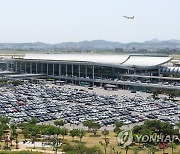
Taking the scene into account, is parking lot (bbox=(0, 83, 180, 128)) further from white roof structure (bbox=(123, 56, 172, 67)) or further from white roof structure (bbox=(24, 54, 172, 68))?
white roof structure (bbox=(24, 54, 172, 68))

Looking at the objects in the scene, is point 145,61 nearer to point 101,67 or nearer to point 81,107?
point 101,67

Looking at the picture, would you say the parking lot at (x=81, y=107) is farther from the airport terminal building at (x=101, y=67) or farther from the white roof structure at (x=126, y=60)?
the white roof structure at (x=126, y=60)

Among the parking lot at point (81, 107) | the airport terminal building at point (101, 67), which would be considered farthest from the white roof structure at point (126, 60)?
the parking lot at point (81, 107)

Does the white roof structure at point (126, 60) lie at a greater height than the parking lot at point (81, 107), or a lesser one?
greater

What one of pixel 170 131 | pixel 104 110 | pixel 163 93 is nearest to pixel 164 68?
pixel 163 93

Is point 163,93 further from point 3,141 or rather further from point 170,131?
point 3,141
